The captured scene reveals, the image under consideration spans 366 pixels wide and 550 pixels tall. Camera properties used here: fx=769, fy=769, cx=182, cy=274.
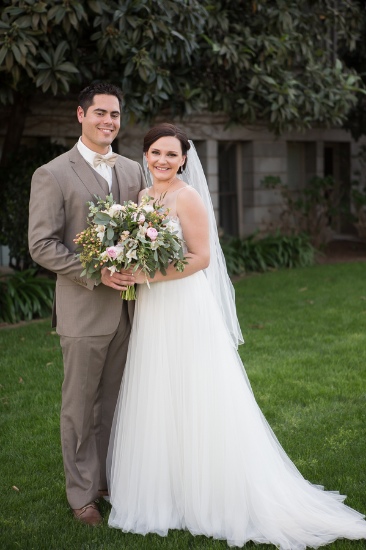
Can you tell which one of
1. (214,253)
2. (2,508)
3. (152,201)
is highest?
(152,201)

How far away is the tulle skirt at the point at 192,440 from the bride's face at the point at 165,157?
60cm

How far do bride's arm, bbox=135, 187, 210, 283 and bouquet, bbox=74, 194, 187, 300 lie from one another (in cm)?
21

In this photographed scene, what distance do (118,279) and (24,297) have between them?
623 cm

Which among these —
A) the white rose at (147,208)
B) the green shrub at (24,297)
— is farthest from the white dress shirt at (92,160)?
the green shrub at (24,297)

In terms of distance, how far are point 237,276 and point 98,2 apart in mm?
6102

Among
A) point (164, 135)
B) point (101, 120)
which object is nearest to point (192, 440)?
point (164, 135)

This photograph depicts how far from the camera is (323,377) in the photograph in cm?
708

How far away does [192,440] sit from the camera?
4246 mm

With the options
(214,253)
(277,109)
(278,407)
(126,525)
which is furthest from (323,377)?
(277,109)

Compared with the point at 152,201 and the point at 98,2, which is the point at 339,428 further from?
the point at 98,2

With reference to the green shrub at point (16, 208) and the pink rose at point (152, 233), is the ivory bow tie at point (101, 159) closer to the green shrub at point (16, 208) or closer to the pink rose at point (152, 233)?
the pink rose at point (152, 233)

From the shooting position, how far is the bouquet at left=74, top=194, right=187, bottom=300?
3875 millimetres

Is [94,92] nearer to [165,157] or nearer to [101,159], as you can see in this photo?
[101,159]

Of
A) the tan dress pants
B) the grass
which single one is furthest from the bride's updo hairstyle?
the grass
